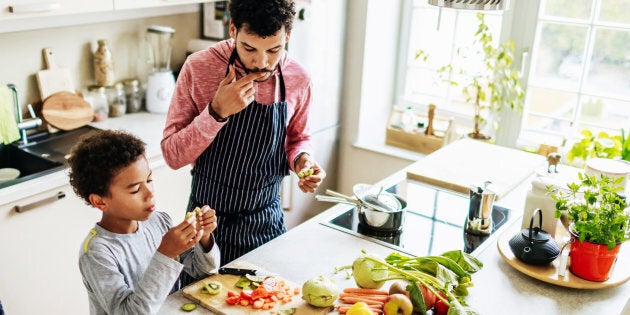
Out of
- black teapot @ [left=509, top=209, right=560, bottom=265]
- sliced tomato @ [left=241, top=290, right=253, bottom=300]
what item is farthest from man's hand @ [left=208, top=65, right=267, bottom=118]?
black teapot @ [left=509, top=209, right=560, bottom=265]

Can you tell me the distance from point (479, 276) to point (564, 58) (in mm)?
1827

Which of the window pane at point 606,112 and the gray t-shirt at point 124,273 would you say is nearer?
the gray t-shirt at point 124,273

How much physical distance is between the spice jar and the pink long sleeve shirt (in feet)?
4.16

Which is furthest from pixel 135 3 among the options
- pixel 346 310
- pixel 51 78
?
pixel 346 310

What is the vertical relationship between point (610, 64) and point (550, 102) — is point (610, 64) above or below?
above

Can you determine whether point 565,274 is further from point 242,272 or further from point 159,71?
point 159,71

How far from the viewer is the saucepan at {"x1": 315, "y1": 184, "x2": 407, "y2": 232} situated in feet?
6.42

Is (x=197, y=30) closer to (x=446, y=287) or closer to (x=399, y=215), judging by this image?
(x=399, y=215)

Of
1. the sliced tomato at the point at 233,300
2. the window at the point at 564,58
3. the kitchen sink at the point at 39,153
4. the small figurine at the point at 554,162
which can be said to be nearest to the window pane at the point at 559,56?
the window at the point at 564,58

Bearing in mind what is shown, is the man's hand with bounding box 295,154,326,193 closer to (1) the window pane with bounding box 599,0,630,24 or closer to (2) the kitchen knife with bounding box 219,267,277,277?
(2) the kitchen knife with bounding box 219,267,277,277

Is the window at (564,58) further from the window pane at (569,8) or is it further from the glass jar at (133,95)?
the glass jar at (133,95)

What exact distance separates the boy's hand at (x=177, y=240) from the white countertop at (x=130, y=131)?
43.1 inches

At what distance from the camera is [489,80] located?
332 centimetres

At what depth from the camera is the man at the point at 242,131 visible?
5.72 ft
